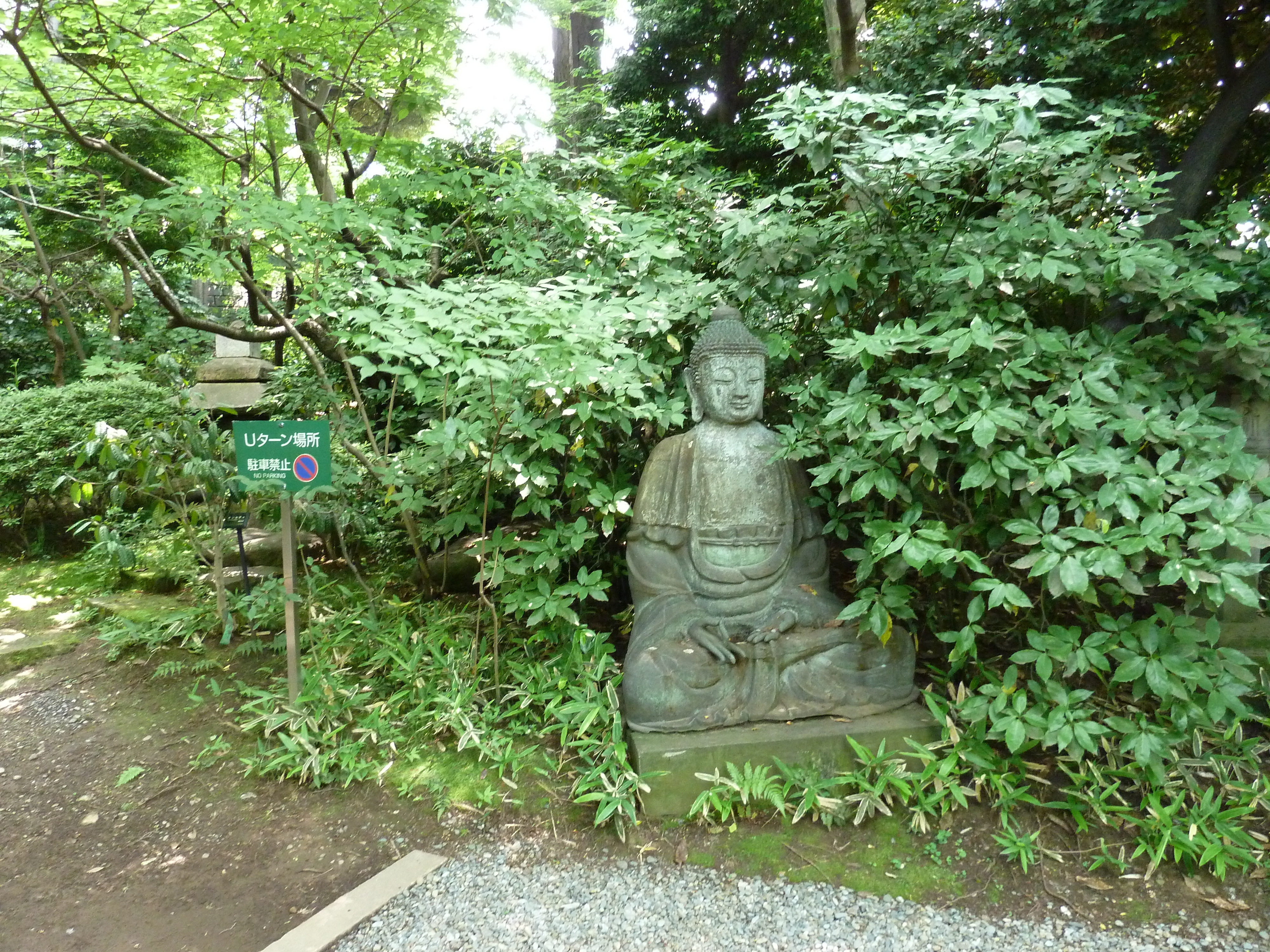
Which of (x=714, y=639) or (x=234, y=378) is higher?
(x=234, y=378)

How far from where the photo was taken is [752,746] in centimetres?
303

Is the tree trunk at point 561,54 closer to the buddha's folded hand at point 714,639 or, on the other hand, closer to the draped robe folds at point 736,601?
the draped robe folds at point 736,601

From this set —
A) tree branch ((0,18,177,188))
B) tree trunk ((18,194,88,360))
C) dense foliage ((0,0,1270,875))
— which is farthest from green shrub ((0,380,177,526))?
tree branch ((0,18,177,188))

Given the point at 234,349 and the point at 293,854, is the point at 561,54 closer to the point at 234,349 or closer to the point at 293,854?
the point at 234,349

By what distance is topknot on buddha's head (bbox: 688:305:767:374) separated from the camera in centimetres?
347

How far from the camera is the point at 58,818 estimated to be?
321cm

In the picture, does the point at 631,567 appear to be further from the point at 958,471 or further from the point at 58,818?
the point at 58,818

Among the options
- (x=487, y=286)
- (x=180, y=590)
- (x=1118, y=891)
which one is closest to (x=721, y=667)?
(x=1118, y=891)

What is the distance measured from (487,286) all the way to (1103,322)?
316 centimetres

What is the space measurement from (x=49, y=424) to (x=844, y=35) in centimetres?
741

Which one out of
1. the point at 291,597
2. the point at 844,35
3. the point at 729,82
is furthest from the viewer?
the point at 729,82

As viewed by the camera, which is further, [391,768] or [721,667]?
[391,768]

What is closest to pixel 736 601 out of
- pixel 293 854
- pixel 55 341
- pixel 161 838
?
pixel 293 854

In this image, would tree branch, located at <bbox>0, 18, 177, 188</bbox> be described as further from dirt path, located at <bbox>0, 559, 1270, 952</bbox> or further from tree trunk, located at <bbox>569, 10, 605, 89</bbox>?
tree trunk, located at <bbox>569, 10, 605, 89</bbox>
